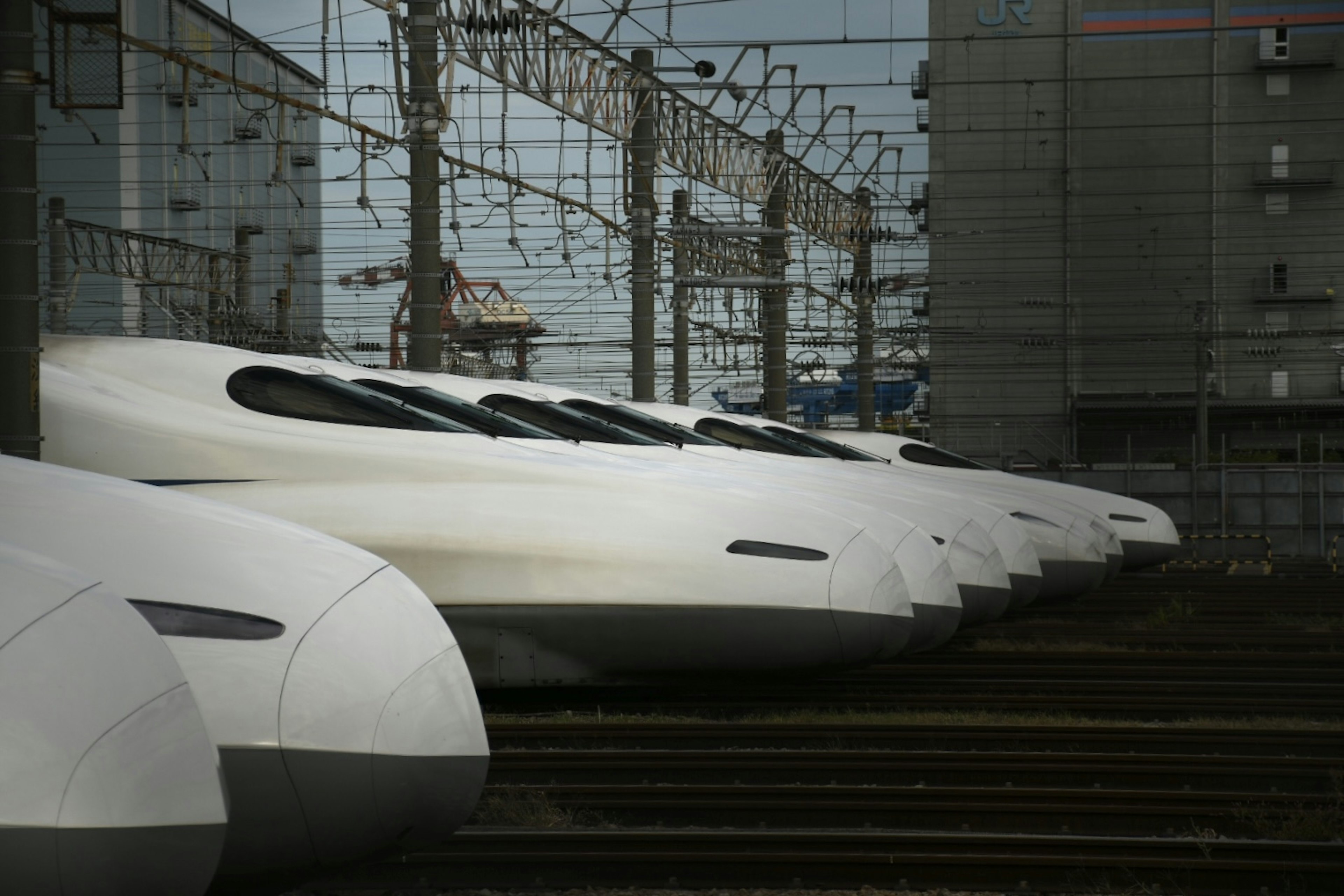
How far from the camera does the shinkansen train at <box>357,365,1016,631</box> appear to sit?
804 cm

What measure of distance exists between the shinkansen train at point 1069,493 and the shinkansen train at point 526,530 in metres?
7.31

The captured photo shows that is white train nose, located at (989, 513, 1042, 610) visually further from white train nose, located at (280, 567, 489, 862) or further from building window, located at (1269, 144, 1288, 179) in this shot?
building window, located at (1269, 144, 1288, 179)

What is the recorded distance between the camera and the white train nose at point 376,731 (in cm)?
372

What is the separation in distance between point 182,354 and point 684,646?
286 cm

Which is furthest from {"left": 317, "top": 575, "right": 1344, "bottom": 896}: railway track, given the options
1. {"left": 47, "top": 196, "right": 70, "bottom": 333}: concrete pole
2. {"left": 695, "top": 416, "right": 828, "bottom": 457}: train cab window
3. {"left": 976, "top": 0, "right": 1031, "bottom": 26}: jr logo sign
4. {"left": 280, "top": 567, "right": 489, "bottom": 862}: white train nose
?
{"left": 976, "top": 0, "right": 1031, "bottom": 26}: jr logo sign

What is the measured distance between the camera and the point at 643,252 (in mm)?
17594

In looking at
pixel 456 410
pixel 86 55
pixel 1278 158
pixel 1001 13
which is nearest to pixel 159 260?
pixel 86 55

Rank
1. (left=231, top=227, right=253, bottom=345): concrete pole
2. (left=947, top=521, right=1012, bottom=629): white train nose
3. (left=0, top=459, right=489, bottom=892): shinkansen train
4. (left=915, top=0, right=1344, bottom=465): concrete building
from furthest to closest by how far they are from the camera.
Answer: (left=915, top=0, right=1344, bottom=465): concrete building → (left=231, top=227, right=253, bottom=345): concrete pole → (left=947, top=521, right=1012, bottom=629): white train nose → (left=0, top=459, right=489, bottom=892): shinkansen train

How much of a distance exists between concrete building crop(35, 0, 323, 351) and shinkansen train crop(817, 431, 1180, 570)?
759cm

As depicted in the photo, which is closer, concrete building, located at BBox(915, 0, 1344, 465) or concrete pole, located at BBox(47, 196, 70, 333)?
concrete pole, located at BBox(47, 196, 70, 333)

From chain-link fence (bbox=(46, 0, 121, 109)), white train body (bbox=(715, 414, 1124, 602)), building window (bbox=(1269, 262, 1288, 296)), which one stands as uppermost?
building window (bbox=(1269, 262, 1288, 296))

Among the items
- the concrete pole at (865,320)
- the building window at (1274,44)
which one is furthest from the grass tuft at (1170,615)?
the building window at (1274,44)

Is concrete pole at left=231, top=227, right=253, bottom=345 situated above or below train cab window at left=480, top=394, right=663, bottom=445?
above

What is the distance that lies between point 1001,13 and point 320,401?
38.3 metres
